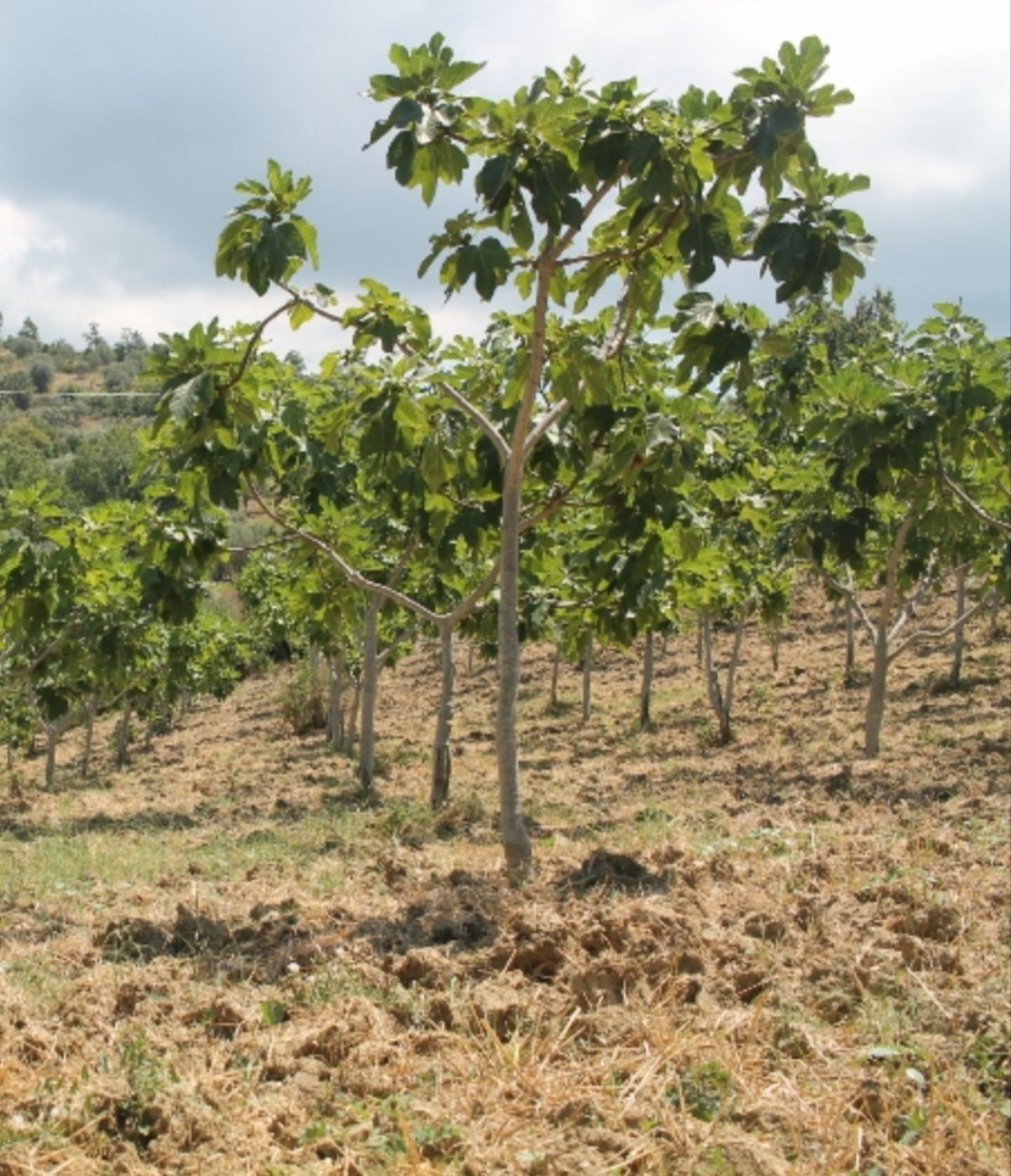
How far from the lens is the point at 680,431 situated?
5.54 m

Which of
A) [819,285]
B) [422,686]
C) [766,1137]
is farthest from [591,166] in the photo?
[422,686]

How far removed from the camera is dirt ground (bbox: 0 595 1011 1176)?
3.22m

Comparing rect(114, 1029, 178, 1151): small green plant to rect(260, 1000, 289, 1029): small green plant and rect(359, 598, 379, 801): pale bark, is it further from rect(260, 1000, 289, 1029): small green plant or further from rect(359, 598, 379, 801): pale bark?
rect(359, 598, 379, 801): pale bark

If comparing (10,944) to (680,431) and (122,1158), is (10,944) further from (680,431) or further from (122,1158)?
(680,431)

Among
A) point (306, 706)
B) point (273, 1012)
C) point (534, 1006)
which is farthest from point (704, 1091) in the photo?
point (306, 706)

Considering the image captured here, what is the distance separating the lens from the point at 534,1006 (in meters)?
4.02

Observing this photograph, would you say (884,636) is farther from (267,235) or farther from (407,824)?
(267,235)

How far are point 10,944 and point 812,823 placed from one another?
17.1 ft

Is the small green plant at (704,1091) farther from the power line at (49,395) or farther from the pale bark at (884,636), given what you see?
the power line at (49,395)

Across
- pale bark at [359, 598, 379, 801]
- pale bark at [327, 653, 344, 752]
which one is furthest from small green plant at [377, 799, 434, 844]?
pale bark at [327, 653, 344, 752]

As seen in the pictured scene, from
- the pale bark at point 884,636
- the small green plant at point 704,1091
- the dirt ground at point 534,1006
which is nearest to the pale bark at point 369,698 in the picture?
the dirt ground at point 534,1006

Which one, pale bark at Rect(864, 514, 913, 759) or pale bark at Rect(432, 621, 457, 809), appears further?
pale bark at Rect(432, 621, 457, 809)

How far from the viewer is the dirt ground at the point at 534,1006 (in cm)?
322

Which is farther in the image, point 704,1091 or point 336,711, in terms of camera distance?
point 336,711
